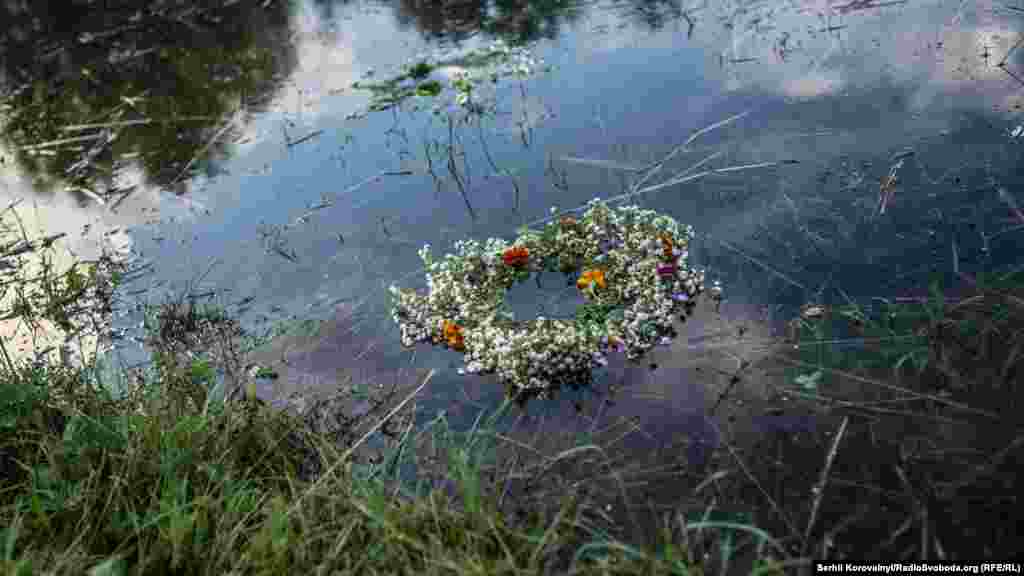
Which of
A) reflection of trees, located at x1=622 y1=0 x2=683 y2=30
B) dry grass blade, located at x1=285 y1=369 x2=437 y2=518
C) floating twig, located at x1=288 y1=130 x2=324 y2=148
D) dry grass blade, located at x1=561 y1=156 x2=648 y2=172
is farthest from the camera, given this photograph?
reflection of trees, located at x1=622 y1=0 x2=683 y2=30

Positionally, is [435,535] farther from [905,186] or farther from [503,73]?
[503,73]

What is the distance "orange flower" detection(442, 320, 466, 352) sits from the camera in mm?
4070

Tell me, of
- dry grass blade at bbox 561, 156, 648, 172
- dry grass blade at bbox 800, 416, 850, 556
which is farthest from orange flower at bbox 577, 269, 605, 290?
dry grass blade at bbox 800, 416, 850, 556

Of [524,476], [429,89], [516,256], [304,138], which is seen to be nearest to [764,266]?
[516,256]

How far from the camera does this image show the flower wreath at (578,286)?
378cm

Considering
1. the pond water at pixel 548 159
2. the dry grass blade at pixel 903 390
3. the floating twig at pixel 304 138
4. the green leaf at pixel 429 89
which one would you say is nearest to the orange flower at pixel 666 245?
the pond water at pixel 548 159

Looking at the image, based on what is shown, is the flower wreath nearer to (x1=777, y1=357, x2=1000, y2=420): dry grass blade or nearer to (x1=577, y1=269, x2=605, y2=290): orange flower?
(x1=577, y1=269, x2=605, y2=290): orange flower

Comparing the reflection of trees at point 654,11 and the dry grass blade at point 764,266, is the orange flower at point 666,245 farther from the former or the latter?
the reflection of trees at point 654,11

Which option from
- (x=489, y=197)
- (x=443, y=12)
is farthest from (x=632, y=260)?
(x=443, y=12)

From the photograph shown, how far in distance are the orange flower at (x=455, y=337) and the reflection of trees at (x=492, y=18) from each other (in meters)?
3.61

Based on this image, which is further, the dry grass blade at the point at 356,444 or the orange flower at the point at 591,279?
the orange flower at the point at 591,279

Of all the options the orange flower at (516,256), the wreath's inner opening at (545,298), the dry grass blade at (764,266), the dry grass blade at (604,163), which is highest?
the dry grass blade at (604,163)

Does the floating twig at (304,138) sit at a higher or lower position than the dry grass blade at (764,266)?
higher

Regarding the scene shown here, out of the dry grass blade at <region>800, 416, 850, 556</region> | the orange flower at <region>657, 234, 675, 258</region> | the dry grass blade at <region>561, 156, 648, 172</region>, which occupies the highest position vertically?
the dry grass blade at <region>561, 156, 648, 172</region>
